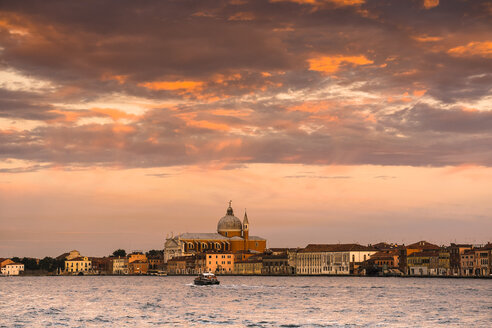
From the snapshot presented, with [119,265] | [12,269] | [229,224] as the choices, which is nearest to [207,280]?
[229,224]

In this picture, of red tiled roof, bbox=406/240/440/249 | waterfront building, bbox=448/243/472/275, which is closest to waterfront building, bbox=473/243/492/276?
waterfront building, bbox=448/243/472/275

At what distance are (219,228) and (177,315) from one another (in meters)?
132

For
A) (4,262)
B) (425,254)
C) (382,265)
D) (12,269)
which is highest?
(4,262)

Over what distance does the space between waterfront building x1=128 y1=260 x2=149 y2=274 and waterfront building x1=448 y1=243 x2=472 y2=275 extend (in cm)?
7505

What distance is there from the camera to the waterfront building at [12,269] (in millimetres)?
183875

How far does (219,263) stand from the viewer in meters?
159

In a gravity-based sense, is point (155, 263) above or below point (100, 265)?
above

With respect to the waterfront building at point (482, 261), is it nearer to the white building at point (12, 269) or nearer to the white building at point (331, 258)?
the white building at point (331, 258)

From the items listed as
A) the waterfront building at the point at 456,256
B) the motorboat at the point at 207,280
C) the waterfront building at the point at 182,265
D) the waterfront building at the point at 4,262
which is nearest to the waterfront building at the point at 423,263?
the waterfront building at the point at 456,256

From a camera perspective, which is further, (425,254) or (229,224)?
(229,224)

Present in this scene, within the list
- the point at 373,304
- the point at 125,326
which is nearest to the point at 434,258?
the point at 373,304

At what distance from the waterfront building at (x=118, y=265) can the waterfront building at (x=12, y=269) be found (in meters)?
20.6

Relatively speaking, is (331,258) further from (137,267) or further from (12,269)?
(12,269)

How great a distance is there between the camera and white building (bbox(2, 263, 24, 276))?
18388 cm
